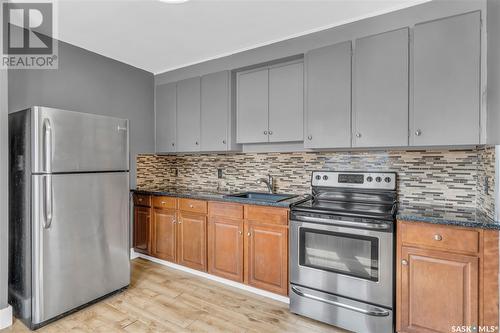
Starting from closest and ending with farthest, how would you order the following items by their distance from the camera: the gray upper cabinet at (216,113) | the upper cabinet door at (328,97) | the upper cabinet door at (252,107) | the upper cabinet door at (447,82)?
the upper cabinet door at (447,82), the upper cabinet door at (328,97), the upper cabinet door at (252,107), the gray upper cabinet at (216,113)

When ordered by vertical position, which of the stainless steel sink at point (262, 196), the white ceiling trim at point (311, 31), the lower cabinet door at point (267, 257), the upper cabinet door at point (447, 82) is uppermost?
the white ceiling trim at point (311, 31)

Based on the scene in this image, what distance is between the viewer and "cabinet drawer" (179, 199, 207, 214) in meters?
2.93

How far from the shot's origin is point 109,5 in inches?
84.4

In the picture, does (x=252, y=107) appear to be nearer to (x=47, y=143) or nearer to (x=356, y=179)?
(x=356, y=179)

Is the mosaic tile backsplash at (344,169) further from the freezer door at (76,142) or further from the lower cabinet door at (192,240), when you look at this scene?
the freezer door at (76,142)

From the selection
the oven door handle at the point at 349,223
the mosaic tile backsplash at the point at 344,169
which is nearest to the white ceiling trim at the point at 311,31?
the mosaic tile backsplash at the point at 344,169

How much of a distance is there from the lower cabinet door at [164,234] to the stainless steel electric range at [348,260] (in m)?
1.49

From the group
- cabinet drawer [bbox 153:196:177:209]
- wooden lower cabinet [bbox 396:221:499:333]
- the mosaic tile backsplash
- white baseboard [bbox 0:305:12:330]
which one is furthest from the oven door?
white baseboard [bbox 0:305:12:330]

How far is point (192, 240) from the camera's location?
302 cm

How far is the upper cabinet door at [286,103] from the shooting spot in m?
2.71

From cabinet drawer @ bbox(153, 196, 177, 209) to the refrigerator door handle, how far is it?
50.2 inches

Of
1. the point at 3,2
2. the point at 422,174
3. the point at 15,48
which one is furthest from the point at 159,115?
the point at 422,174

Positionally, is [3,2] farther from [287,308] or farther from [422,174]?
[422,174]

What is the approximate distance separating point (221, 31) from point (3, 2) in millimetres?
1725
